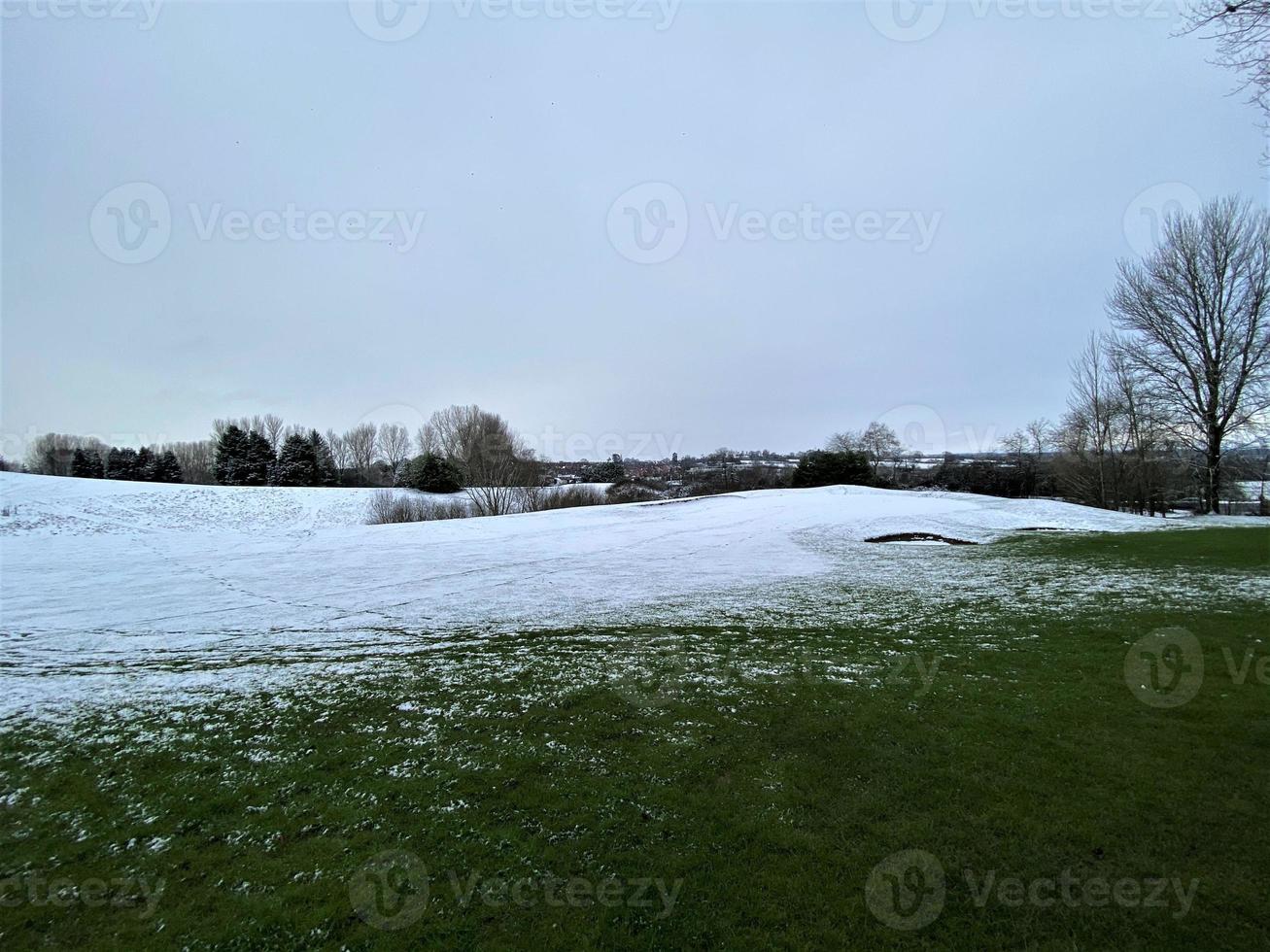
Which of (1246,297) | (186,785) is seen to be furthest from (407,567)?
(1246,297)

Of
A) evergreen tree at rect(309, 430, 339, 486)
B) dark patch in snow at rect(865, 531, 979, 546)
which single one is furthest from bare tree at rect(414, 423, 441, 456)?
dark patch in snow at rect(865, 531, 979, 546)

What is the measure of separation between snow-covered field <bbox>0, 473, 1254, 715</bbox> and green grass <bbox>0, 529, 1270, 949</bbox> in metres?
1.81

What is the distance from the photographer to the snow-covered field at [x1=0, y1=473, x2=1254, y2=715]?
7172 millimetres

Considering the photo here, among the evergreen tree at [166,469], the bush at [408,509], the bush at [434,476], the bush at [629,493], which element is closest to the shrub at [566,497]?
the bush at [629,493]

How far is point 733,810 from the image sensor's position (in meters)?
3.45

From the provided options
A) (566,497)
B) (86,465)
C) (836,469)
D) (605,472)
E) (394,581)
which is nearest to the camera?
(394,581)

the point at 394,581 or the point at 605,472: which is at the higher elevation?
the point at 605,472

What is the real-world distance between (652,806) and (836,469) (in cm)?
4998

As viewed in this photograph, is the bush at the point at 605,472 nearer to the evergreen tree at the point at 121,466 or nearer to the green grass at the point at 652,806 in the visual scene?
the evergreen tree at the point at 121,466

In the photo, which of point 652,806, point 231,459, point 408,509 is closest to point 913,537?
point 652,806

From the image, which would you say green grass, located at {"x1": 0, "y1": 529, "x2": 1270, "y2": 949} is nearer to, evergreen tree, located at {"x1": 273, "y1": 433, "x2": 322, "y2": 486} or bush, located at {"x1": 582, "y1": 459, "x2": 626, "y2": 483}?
evergreen tree, located at {"x1": 273, "y1": 433, "x2": 322, "y2": 486}

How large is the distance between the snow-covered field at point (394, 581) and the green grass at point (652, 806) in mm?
1813

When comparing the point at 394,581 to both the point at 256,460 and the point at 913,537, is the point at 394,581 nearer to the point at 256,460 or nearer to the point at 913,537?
the point at 913,537

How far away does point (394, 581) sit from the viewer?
12805 mm
